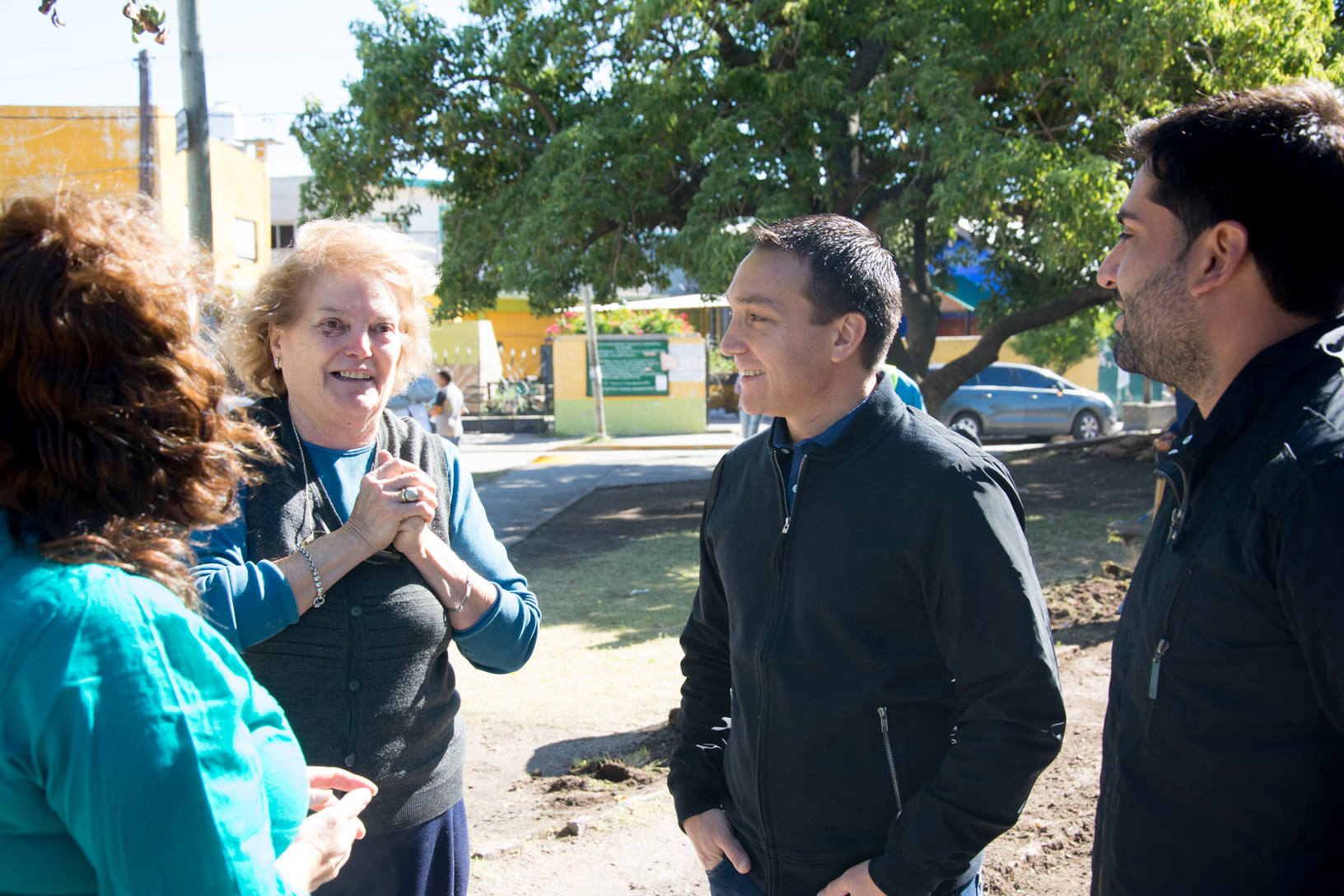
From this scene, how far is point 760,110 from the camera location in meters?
10.5

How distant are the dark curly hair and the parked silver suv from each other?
19836mm

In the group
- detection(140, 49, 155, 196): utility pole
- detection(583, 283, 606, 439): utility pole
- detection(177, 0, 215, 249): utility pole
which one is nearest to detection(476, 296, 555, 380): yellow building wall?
detection(583, 283, 606, 439): utility pole

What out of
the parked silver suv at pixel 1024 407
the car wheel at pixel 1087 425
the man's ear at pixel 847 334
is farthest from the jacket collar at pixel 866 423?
the car wheel at pixel 1087 425

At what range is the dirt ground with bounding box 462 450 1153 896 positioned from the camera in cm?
353

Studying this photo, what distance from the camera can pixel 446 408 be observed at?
47.1 ft

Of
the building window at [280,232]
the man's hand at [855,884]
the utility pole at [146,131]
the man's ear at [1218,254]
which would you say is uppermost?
the building window at [280,232]

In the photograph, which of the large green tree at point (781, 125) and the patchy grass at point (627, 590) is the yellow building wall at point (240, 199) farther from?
the patchy grass at point (627, 590)

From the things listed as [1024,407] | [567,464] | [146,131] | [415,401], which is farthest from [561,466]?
[1024,407]

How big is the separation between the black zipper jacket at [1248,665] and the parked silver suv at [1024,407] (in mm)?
19051

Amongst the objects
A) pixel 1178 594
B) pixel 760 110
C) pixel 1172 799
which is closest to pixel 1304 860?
pixel 1172 799

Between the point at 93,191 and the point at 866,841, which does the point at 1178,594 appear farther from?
the point at 93,191

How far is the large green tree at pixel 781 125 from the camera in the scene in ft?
28.7

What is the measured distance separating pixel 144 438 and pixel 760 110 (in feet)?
32.9

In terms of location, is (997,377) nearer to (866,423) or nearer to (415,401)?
(415,401)
